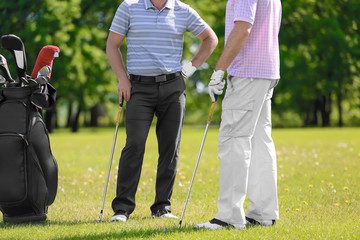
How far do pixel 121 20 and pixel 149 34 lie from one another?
0.91 feet

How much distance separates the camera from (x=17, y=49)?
174 inches

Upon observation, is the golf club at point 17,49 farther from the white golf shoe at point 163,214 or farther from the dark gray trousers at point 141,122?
the white golf shoe at point 163,214

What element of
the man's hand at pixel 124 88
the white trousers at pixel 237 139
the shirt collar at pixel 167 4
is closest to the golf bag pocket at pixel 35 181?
the man's hand at pixel 124 88

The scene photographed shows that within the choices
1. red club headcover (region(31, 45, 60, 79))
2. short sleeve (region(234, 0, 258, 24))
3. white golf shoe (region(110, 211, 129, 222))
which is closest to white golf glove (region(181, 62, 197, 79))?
short sleeve (region(234, 0, 258, 24))

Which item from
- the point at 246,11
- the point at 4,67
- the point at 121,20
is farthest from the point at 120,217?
the point at 246,11

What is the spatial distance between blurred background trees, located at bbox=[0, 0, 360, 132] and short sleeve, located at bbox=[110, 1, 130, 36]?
33.2ft

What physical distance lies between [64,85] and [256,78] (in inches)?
791

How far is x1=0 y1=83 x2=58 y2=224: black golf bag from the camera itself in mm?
4273

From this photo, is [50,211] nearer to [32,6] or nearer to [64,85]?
[32,6]

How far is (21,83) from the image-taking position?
173 inches

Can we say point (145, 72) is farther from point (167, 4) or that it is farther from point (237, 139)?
point (237, 139)

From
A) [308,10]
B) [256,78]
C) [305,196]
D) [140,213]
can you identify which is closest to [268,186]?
[256,78]

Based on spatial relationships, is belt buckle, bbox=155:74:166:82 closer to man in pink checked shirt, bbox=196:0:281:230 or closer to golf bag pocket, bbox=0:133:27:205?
man in pink checked shirt, bbox=196:0:281:230

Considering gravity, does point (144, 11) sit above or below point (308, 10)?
below
